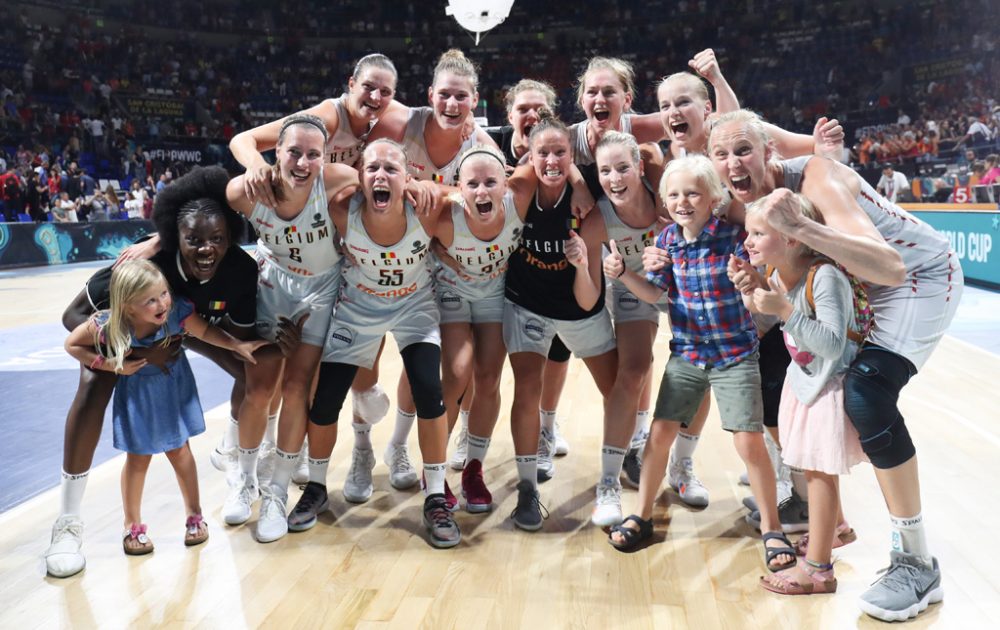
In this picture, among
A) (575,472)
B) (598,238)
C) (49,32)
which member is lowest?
(575,472)

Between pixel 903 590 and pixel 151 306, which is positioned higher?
pixel 151 306

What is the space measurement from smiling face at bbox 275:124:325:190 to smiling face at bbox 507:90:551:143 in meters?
1.19

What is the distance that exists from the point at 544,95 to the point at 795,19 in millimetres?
24085

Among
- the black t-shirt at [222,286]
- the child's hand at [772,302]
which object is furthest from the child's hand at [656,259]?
the black t-shirt at [222,286]

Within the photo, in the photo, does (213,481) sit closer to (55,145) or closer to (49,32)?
(55,145)

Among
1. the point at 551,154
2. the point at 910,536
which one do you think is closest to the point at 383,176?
the point at 551,154

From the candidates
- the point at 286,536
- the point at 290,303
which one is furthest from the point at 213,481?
the point at 290,303

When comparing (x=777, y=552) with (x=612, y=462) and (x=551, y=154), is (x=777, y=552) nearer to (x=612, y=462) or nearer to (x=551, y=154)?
(x=612, y=462)

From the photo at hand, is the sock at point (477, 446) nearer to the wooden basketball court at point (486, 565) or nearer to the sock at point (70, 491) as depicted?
the wooden basketball court at point (486, 565)

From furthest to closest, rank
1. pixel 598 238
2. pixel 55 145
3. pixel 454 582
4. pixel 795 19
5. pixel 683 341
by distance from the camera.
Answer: pixel 795 19 < pixel 55 145 < pixel 598 238 < pixel 683 341 < pixel 454 582

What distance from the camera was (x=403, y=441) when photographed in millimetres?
4090

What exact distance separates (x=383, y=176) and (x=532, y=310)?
0.91m

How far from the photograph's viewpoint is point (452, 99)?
3.89 meters

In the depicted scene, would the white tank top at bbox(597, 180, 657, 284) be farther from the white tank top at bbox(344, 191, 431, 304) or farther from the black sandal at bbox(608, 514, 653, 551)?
the black sandal at bbox(608, 514, 653, 551)
